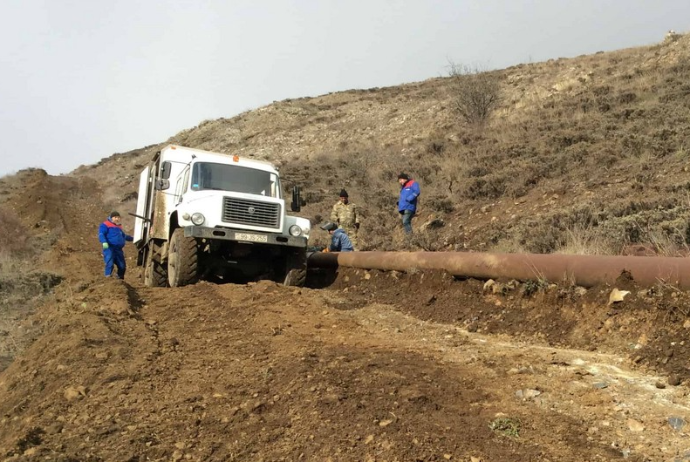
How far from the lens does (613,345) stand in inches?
184

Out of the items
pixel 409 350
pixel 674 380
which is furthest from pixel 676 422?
pixel 409 350

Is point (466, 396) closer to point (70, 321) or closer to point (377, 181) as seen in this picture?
point (70, 321)

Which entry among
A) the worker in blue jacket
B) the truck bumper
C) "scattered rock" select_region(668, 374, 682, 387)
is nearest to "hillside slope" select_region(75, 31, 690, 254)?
the worker in blue jacket

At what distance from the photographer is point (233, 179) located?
964 cm

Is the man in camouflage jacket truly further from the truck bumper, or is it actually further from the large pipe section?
the large pipe section

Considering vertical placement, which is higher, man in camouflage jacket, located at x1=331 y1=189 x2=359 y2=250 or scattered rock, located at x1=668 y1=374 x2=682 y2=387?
man in camouflage jacket, located at x1=331 y1=189 x2=359 y2=250

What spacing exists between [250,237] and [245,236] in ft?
0.26

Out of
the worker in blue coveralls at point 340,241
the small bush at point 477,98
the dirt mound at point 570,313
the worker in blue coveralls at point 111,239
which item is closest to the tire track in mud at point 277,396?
the dirt mound at point 570,313

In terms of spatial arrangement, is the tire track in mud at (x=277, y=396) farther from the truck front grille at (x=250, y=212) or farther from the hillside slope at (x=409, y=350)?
the truck front grille at (x=250, y=212)

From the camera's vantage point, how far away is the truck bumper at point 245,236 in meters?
8.23

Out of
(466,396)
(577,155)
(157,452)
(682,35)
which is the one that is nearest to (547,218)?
(577,155)

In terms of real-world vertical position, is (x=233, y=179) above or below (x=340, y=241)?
above

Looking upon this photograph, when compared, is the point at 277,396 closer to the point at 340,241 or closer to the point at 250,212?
the point at 250,212

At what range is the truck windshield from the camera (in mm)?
9367
